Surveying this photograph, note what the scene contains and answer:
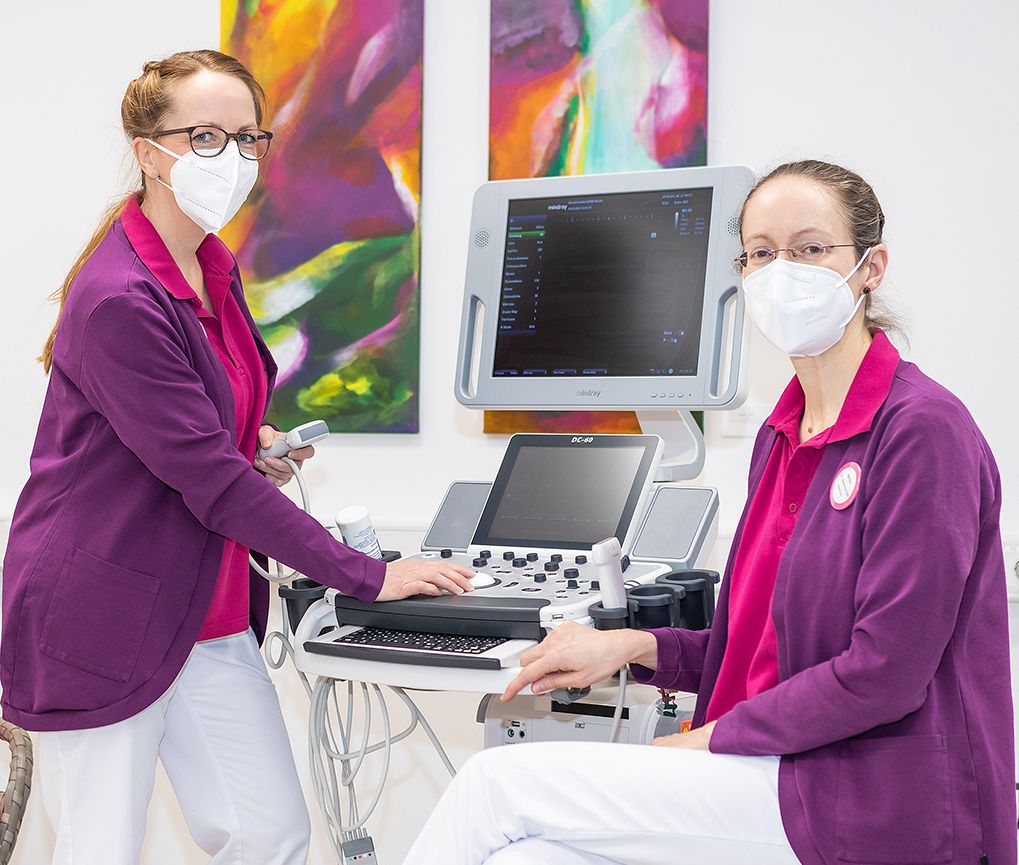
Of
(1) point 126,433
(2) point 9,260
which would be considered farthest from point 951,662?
(2) point 9,260

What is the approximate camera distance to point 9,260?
Result: 9.50ft

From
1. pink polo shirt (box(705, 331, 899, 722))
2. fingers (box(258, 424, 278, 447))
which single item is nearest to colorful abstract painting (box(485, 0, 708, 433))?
fingers (box(258, 424, 278, 447))

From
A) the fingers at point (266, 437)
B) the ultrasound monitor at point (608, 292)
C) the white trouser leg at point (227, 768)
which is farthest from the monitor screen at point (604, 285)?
the white trouser leg at point (227, 768)

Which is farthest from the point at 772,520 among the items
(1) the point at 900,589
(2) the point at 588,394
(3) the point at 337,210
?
(3) the point at 337,210

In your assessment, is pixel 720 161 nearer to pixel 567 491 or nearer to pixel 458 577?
pixel 567 491

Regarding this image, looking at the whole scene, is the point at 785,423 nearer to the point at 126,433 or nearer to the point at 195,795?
the point at 126,433

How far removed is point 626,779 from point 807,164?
0.78 metres

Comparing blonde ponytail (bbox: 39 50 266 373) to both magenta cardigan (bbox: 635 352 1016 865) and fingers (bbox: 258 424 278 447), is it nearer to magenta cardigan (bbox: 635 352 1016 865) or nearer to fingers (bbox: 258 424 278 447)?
fingers (bbox: 258 424 278 447)

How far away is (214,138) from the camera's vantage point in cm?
162

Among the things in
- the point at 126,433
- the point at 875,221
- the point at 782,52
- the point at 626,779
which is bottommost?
the point at 626,779

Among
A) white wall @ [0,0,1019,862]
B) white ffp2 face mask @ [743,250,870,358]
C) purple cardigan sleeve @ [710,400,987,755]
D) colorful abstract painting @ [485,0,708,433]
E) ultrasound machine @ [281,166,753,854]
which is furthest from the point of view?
colorful abstract painting @ [485,0,708,433]

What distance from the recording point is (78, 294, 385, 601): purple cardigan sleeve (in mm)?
1438

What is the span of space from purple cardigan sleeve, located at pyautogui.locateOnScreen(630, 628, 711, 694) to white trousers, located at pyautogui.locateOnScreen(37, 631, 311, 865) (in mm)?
582

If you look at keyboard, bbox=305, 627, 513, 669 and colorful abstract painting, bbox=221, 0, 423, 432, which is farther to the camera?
colorful abstract painting, bbox=221, 0, 423, 432
